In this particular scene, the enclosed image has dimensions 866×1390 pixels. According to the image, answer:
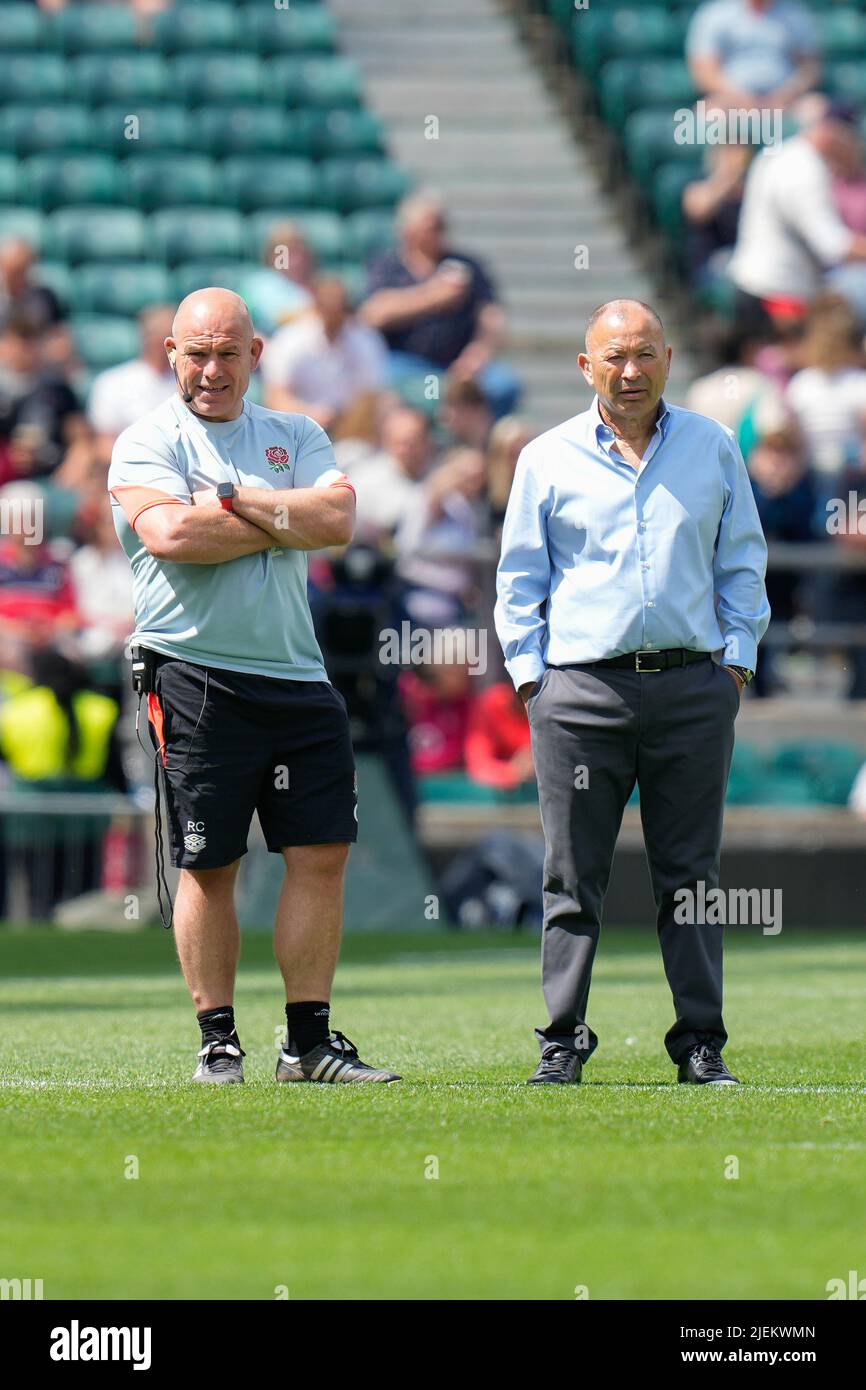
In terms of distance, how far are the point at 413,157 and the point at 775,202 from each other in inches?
193

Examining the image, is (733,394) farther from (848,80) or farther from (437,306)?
(848,80)

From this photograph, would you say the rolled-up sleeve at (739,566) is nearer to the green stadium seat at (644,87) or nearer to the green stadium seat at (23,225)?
the green stadium seat at (23,225)

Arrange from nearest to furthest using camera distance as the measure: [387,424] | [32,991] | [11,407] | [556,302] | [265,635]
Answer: [265,635] < [32,991] < [387,424] < [11,407] < [556,302]

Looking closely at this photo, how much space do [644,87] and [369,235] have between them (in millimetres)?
2571

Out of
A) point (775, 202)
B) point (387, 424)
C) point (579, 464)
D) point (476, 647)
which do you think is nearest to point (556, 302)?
point (775, 202)

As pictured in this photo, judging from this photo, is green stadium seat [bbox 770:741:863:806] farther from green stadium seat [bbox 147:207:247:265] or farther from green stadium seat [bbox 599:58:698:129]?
green stadium seat [bbox 599:58:698:129]

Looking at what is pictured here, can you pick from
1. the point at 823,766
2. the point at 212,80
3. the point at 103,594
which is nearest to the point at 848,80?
the point at 212,80

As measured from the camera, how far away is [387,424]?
15.0 meters

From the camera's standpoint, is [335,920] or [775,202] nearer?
[335,920]

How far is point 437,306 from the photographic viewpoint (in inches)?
655

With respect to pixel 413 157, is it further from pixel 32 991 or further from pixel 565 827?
pixel 565 827

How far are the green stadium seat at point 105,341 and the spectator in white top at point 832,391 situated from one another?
16.3 feet

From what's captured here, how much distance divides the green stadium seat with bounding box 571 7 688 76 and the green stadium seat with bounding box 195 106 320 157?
2.46 meters

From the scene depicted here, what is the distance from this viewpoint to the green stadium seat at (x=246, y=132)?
1988cm
